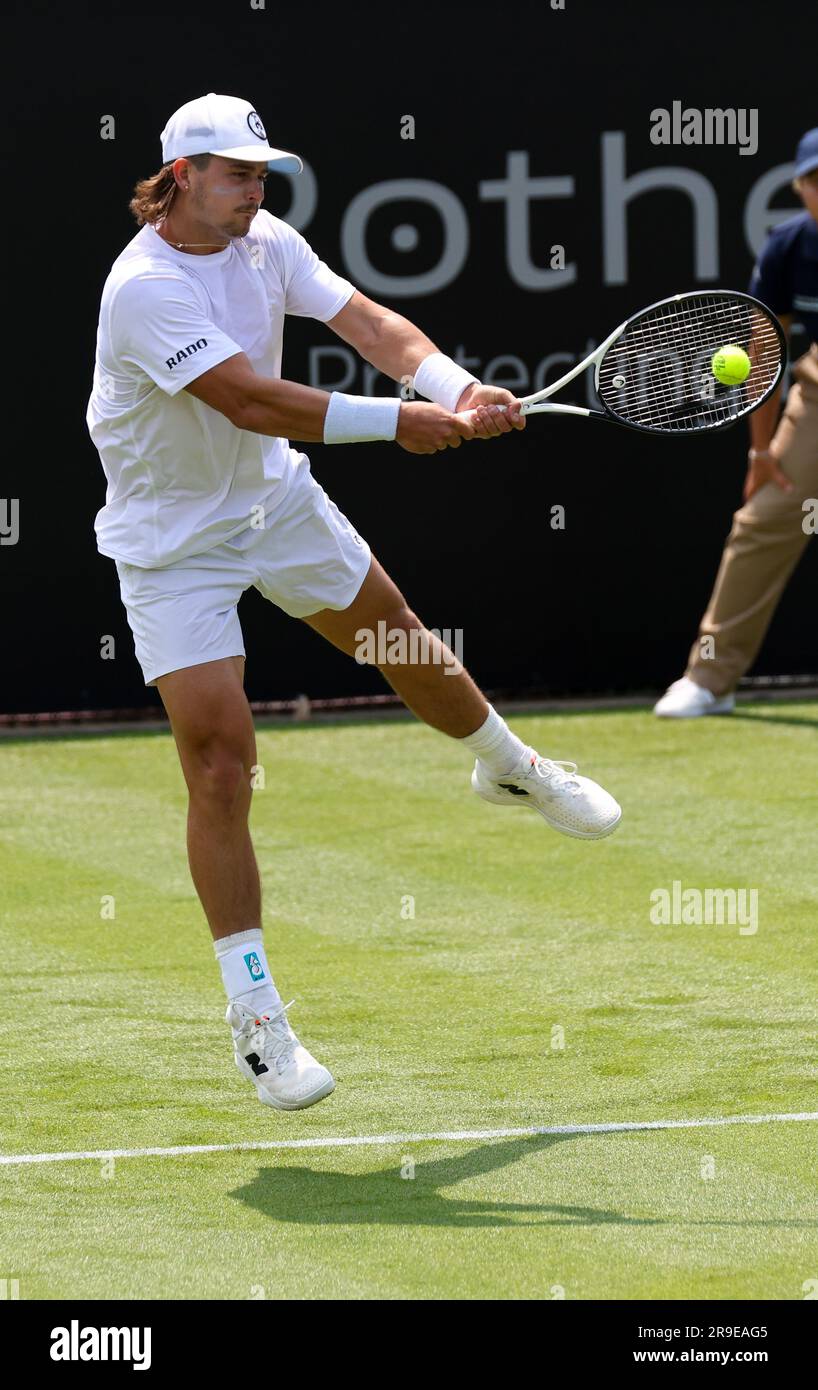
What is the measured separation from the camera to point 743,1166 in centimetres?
421

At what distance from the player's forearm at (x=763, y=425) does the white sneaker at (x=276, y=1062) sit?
191 inches

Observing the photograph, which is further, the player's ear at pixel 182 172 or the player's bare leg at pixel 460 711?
the player's bare leg at pixel 460 711

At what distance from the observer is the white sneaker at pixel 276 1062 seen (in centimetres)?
444

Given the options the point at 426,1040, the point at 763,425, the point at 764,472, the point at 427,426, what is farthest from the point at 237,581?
the point at 764,472

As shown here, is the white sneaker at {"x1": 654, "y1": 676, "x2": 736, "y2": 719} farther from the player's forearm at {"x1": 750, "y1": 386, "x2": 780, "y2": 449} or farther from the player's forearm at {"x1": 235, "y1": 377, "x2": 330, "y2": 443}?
the player's forearm at {"x1": 235, "y1": 377, "x2": 330, "y2": 443}

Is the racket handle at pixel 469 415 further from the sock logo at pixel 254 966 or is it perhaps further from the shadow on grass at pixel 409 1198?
the shadow on grass at pixel 409 1198

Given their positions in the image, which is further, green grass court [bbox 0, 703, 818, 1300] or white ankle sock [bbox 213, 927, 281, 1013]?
white ankle sock [bbox 213, 927, 281, 1013]

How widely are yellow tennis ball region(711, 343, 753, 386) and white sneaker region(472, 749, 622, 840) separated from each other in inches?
39.4

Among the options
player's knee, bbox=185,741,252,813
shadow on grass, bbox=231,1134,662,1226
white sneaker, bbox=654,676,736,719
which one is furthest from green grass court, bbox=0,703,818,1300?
white sneaker, bbox=654,676,736,719

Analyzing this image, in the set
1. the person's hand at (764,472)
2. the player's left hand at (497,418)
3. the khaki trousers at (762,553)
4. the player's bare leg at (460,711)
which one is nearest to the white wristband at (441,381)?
the player's left hand at (497,418)

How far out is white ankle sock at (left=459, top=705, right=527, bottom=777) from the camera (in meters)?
5.39

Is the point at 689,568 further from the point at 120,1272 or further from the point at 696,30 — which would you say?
the point at 120,1272

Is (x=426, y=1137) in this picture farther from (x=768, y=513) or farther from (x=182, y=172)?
(x=768, y=513)
